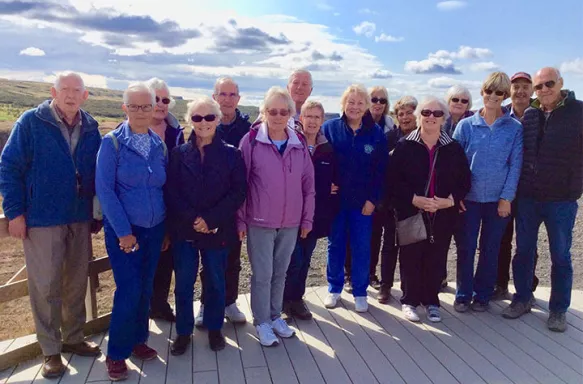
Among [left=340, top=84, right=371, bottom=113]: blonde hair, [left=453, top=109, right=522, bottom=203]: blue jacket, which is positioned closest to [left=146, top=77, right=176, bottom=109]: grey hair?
[left=340, top=84, right=371, bottom=113]: blonde hair

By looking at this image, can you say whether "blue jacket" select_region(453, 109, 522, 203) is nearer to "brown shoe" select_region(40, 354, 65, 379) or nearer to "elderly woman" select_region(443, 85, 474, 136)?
"elderly woman" select_region(443, 85, 474, 136)

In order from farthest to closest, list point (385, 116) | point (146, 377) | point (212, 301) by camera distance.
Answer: point (385, 116), point (212, 301), point (146, 377)

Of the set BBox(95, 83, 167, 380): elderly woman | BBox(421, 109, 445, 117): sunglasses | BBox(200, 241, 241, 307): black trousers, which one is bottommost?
BBox(200, 241, 241, 307): black trousers

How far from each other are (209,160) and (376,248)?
2.44 metres

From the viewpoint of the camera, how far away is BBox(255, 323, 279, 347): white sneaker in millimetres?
3801

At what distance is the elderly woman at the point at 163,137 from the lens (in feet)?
12.3

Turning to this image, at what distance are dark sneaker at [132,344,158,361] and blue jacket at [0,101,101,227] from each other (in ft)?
3.72

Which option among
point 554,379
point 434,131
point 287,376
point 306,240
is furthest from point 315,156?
point 554,379

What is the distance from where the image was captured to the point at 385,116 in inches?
194

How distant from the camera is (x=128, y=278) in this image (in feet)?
10.7

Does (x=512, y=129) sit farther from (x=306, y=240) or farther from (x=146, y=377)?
(x=146, y=377)

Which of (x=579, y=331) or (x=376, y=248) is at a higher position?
(x=376, y=248)

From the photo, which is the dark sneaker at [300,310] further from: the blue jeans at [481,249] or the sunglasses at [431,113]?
the sunglasses at [431,113]

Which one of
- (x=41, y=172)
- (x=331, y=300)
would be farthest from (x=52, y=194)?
(x=331, y=300)
